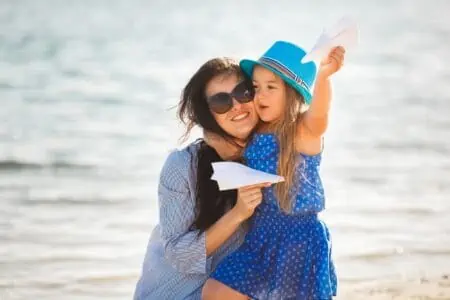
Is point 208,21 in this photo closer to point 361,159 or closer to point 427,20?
point 427,20

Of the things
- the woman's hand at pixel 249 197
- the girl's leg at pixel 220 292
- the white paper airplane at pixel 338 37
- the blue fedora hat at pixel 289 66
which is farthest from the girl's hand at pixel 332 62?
the girl's leg at pixel 220 292

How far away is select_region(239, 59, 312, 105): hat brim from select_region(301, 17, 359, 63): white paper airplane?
0.80 feet

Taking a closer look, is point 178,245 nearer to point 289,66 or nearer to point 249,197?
point 249,197

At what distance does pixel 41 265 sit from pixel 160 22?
18.1 metres

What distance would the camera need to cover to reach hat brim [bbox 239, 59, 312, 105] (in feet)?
16.1

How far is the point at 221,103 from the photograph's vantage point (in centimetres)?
496

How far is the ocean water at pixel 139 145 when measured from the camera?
7.90 m

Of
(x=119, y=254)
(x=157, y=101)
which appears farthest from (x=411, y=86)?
(x=119, y=254)

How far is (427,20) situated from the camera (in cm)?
2642

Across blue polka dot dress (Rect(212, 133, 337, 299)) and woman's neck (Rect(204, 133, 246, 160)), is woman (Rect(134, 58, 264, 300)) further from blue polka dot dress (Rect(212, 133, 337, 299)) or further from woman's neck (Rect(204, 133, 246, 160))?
blue polka dot dress (Rect(212, 133, 337, 299))

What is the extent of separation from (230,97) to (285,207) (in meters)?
0.49

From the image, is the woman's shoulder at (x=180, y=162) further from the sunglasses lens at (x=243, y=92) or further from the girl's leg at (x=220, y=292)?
the girl's leg at (x=220, y=292)

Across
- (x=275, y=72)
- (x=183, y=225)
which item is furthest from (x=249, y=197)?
(x=275, y=72)

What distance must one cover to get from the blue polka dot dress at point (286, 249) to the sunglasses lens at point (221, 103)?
0.60 feet
